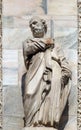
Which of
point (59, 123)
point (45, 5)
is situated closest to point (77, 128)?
point (59, 123)

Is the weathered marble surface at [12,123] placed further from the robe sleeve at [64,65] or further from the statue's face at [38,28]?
the statue's face at [38,28]

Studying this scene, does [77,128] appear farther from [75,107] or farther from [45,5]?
[45,5]

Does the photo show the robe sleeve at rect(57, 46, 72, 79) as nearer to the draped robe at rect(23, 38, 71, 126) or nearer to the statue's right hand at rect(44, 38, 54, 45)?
the draped robe at rect(23, 38, 71, 126)

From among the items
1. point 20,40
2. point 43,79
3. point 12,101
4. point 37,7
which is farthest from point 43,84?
point 37,7

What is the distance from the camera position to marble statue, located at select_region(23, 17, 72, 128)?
22.0 m

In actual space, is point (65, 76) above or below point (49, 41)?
below

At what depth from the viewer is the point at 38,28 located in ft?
72.9

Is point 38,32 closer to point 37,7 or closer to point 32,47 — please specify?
point 32,47

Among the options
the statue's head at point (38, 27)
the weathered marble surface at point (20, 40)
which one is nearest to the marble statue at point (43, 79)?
the statue's head at point (38, 27)

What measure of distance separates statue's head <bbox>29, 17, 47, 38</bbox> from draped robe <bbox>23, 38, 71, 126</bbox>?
118mm

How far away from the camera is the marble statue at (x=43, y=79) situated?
22016mm

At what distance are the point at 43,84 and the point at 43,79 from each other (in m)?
0.07

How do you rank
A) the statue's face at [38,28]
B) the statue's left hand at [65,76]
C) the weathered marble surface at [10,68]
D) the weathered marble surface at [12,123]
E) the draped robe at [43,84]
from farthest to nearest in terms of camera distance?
the weathered marble surface at [10,68] → the weathered marble surface at [12,123] → the statue's face at [38,28] → the statue's left hand at [65,76] → the draped robe at [43,84]

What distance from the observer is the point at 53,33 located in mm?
22672
